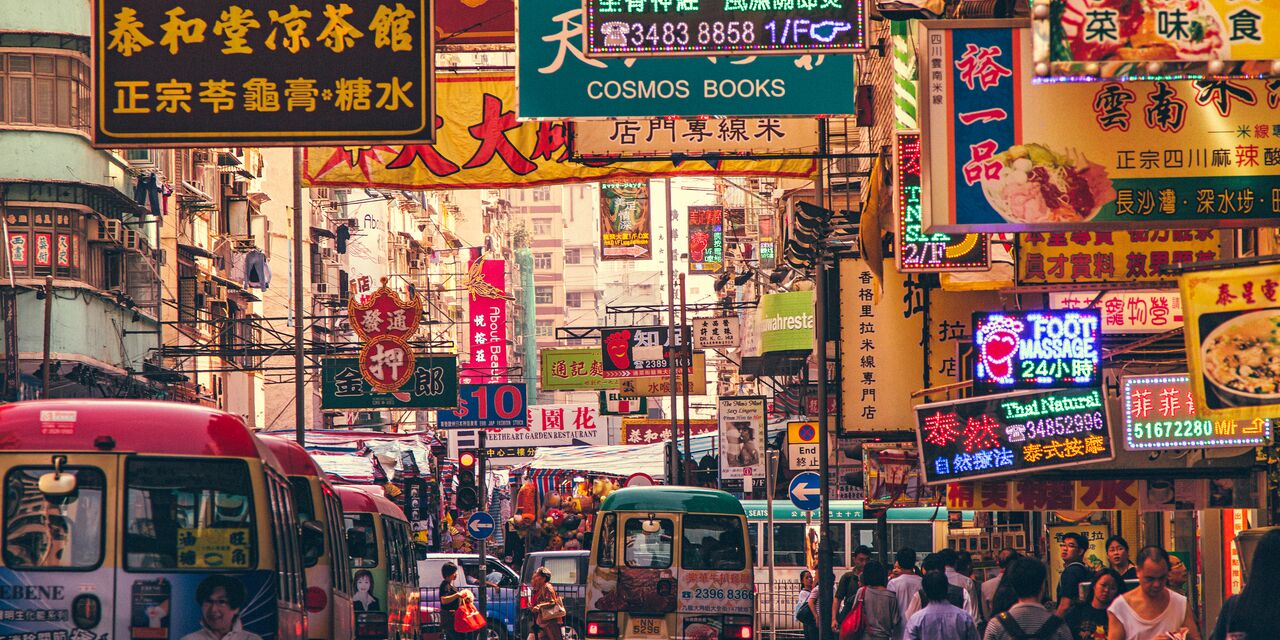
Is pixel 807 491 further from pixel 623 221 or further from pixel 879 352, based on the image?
pixel 623 221

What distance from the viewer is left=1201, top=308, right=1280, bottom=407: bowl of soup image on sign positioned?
9.70 meters

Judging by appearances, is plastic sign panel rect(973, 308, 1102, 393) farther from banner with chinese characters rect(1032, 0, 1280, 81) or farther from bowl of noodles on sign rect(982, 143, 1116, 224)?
banner with chinese characters rect(1032, 0, 1280, 81)

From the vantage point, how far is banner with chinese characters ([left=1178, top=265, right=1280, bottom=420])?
9.73 meters

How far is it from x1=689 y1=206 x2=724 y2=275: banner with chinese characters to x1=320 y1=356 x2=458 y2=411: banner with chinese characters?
3665cm

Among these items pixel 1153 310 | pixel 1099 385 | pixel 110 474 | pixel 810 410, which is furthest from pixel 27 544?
pixel 810 410

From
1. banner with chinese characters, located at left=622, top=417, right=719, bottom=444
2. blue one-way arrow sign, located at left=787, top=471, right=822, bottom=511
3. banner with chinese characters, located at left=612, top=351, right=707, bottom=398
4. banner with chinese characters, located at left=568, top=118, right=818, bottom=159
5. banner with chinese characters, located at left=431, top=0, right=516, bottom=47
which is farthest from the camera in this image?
banner with chinese characters, located at left=622, top=417, right=719, bottom=444

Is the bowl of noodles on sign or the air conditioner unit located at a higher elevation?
the air conditioner unit

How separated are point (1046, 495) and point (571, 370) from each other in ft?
127

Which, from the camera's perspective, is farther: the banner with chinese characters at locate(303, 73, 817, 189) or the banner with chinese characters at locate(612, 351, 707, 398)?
the banner with chinese characters at locate(612, 351, 707, 398)

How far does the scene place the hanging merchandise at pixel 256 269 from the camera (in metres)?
47.9

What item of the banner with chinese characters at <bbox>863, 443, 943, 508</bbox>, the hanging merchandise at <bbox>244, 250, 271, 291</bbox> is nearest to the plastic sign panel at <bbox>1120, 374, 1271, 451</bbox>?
the banner with chinese characters at <bbox>863, 443, 943, 508</bbox>

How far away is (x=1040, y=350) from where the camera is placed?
16672 millimetres

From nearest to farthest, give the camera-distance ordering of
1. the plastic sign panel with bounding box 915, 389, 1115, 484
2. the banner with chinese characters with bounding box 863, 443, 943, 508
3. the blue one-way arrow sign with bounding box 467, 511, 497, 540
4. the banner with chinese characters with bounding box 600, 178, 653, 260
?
1. the plastic sign panel with bounding box 915, 389, 1115, 484
2. the banner with chinese characters with bounding box 863, 443, 943, 508
3. the blue one-way arrow sign with bounding box 467, 511, 497, 540
4. the banner with chinese characters with bounding box 600, 178, 653, 260

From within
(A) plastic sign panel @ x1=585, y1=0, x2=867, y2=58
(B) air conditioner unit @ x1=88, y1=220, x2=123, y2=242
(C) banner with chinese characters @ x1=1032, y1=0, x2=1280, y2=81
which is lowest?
(C) banner with chinese characters @ x1=1032, y1=0, x2=1280, y2=81
